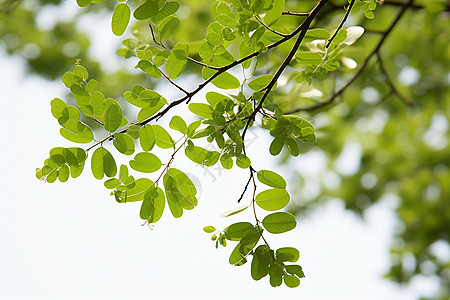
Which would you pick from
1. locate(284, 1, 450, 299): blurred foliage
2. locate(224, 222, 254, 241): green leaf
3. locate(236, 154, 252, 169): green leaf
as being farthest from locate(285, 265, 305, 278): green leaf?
locate(284, 1, 450, 299): blurred foliage

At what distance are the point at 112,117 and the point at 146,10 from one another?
8.6 inches

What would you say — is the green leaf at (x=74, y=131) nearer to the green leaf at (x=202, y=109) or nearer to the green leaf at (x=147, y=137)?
the green leaf at (x=147, y=137)

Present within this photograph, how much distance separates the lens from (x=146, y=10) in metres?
0.74

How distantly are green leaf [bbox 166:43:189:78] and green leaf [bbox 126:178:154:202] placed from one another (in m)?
0.23

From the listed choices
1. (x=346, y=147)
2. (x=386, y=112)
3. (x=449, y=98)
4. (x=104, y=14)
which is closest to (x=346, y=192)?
(x=346, y=147)

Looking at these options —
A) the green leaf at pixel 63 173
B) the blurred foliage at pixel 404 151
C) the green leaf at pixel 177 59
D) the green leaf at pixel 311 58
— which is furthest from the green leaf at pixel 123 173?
the blurred foliage at pixel 404 151

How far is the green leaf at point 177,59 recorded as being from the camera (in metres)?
0.78

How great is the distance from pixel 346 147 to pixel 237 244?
13.3 ft

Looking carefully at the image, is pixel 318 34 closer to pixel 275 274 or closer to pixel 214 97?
pixel 214 97

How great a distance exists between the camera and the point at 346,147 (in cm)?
462

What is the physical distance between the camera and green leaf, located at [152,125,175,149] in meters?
0.84

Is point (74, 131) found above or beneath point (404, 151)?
beneath

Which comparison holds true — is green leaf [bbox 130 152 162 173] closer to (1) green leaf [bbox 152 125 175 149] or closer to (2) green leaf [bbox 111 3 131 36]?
(1) green leaf [bbox 152 125 175 149]

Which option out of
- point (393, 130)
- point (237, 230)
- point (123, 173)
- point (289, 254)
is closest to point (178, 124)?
point (123, 173)
